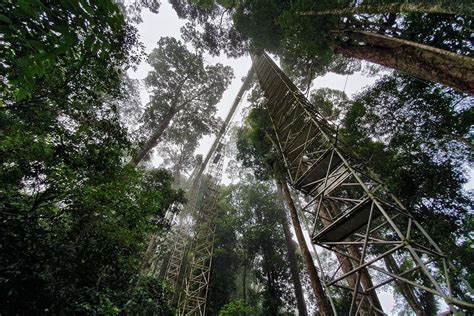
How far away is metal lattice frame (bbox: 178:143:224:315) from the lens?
1000 cm

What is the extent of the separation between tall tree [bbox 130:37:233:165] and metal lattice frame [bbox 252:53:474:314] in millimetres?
6513

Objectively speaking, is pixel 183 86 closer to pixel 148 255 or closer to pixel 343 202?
pixel 148 255

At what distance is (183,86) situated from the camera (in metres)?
15.3

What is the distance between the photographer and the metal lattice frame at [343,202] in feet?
9.21

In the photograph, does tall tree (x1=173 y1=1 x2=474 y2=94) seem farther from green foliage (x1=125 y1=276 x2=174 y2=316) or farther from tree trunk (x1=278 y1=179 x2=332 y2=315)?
green foliage (x1=125 y1=276 x2=174 y2=316)

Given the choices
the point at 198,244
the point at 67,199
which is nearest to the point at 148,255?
the point at 198,244

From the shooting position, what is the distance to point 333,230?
3789 millimetres

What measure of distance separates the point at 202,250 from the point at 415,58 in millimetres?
11940

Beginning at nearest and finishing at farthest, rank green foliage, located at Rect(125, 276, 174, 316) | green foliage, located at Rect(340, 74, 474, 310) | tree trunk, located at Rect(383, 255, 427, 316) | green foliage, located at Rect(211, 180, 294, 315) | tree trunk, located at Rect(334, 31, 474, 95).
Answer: tree trunk, located at Rect(334, 31, 474, 95) → green foliage, located at Rect(125, 276, 174, 316) → tree trunk, located at Rect(383, 255, 427, 316) → green foliage, located at Rect(340, 74, 474, 310) → green foliage, located at Rect(211, 180, 294, 315)

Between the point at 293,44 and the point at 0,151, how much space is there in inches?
335

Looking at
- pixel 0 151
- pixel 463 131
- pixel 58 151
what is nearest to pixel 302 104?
pixel 463 131

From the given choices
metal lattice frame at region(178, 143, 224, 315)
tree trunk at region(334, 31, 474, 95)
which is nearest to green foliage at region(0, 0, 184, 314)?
tree trunk at region(334, 31, 474, 95)

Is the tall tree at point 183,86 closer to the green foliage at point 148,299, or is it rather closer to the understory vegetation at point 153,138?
the understory vegetation at point 153,138

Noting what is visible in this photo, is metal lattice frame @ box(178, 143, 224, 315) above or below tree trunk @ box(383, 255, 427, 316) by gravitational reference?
above
